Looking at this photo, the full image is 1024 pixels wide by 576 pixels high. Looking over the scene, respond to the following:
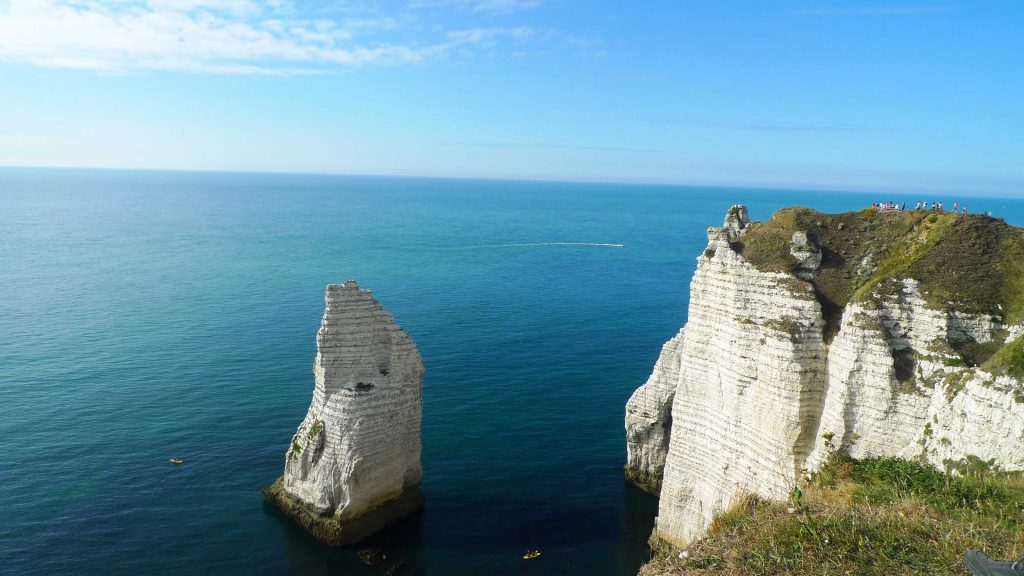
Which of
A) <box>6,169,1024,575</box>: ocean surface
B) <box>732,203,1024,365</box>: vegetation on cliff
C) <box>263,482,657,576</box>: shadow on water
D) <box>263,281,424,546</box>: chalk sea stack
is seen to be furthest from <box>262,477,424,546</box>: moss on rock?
<box>732,203,1024,365</box>: vegetation on cliff

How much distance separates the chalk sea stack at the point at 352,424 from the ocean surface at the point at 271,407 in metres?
1.10

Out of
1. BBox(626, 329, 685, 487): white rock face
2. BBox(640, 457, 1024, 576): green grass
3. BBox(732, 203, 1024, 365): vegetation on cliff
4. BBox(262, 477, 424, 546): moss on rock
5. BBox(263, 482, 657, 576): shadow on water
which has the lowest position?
BBox(263, 482, 657, 576): shadow on water

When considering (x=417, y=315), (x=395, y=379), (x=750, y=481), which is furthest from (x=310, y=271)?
(x=750, y=481)

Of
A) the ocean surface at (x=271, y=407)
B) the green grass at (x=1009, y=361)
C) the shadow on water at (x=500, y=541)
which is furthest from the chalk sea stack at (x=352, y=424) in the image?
the green grass at (x=1009, y=361)

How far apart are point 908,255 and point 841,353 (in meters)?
4.72

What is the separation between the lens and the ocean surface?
25.1 meters

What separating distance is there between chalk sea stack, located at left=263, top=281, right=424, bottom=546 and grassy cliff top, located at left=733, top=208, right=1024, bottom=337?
50.2 ft

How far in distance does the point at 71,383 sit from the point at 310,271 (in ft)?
130

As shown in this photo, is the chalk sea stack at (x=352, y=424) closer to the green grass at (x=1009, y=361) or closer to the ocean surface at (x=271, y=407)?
the ocean surface at (x=271, y=407)

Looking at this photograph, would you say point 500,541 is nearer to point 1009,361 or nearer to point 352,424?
point 352,424

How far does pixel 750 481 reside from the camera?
20906 mm

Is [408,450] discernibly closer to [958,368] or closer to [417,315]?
[958,368]

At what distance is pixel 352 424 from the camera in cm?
2528

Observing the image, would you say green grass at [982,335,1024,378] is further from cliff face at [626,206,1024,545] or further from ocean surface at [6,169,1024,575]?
ocean surface at [6,169,1024,575]
